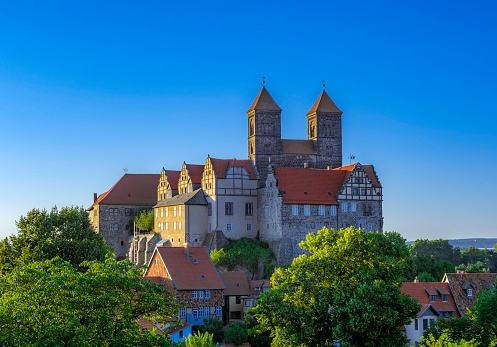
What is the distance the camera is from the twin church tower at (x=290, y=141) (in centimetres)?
8581

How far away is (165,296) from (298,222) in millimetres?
42839

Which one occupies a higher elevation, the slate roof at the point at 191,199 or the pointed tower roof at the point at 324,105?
the pointed tower roof at the point at 324,105

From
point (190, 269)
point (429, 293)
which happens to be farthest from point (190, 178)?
point (429, 293)

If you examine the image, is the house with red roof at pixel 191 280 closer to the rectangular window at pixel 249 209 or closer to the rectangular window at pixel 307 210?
the rectangular window at pixel 307 210

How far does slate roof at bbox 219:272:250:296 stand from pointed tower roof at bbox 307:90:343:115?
33.6m

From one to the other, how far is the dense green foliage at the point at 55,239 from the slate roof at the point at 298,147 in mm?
40799

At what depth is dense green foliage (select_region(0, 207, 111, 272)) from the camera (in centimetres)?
4694

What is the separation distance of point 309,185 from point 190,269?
70.3ft

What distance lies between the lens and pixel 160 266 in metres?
57.9

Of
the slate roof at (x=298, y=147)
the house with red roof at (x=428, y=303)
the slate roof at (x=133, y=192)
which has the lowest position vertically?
the house with red roof at (x=428, y=303)

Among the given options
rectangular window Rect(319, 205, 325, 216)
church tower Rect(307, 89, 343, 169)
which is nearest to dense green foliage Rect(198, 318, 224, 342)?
rectangular window Rect(319, 205, 325, 216)

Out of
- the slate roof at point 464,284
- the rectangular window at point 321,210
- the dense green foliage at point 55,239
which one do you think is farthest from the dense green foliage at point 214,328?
the rectangular window at point 321,210

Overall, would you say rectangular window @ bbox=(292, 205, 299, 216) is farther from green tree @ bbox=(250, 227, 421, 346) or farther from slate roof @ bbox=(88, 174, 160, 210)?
green tree @ bbox=(250, 227, 421, 346)

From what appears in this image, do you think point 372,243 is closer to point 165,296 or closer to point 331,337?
point 331,337
